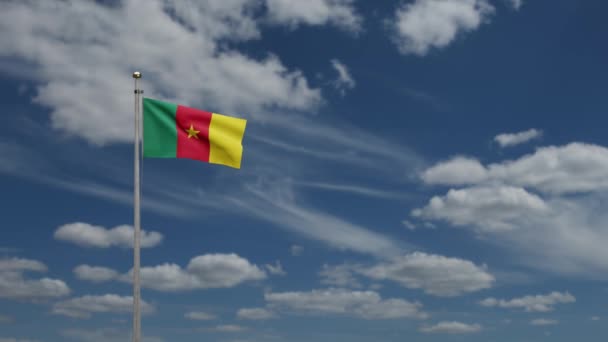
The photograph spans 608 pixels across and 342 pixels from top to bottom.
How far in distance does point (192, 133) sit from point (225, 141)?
2.06 meters

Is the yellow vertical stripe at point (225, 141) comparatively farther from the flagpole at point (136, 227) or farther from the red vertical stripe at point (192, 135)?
the flagpole at point (136, 227)

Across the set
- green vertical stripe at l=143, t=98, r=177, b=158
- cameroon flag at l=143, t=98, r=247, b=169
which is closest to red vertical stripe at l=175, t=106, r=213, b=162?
cameroon flag at l=143, t=98, r=247, b=169

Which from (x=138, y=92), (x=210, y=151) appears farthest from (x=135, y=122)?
(x=210, y=151)

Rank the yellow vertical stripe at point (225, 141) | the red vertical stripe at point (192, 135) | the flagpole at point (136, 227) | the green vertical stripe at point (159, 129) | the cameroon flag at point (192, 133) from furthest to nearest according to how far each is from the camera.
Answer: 1. the yellow vertical stripe at point (225, 141)
2. the red vertical stripe at point (192, 135)
3. the cameroon flag at point (192, 133)
4. the green vertical stripe at point (159, 129)
5. the flagpole at point (136, 227)

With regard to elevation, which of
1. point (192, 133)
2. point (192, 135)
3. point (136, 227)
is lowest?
point (136, 227)

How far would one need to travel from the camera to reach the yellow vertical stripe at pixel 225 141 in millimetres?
46219

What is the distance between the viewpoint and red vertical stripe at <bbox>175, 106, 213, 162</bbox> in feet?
151

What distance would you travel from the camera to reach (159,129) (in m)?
45.7

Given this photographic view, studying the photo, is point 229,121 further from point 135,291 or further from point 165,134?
point 135,291

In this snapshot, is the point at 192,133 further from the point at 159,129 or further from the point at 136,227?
the point at 136,227

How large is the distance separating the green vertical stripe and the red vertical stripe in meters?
0.32

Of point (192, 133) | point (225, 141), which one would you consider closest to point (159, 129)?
point (192, 133)

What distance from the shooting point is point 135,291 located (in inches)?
1619

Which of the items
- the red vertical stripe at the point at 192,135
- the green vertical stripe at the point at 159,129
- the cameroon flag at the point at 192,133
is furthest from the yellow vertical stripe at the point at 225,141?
the green vertical stripe at the point at 159,129
